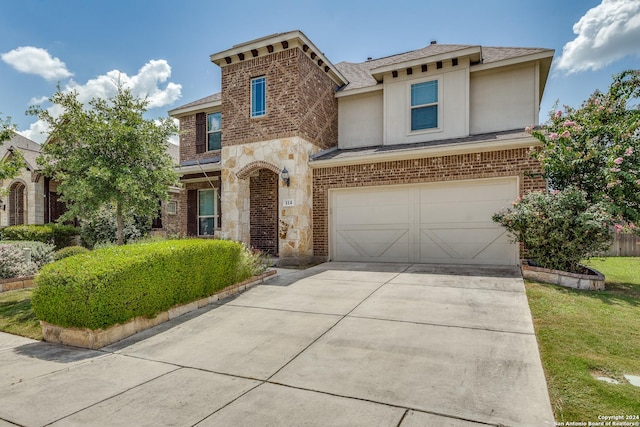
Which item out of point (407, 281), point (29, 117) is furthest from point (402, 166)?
point (29, 117)

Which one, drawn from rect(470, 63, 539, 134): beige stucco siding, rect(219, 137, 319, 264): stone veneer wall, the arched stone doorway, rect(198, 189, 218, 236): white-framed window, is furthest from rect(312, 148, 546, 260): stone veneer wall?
the arched stone doorway

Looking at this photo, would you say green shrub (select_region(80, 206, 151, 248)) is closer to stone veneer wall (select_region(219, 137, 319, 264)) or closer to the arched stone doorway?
stone veneer wall (select_region(219, 137, 319, 264))

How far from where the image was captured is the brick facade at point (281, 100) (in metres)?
10.1

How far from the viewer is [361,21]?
10.4 metres

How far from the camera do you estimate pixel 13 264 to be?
27.0 feet

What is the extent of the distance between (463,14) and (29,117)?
11300mm

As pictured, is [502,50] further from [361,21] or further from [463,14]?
[361,21]

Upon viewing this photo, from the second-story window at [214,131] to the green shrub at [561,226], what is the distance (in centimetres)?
1095

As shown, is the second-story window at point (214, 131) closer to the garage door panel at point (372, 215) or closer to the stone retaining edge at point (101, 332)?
the garage door panel at point (372, 215)

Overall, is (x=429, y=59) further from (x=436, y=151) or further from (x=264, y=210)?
(x=264, y=210)

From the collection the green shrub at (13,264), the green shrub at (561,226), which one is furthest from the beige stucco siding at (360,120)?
the green shrub at (13,264)

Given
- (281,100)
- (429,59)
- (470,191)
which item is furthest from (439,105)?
(281,100)

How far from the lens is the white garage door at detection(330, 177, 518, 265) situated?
8.77 m

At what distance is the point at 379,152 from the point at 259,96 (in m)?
4.29
